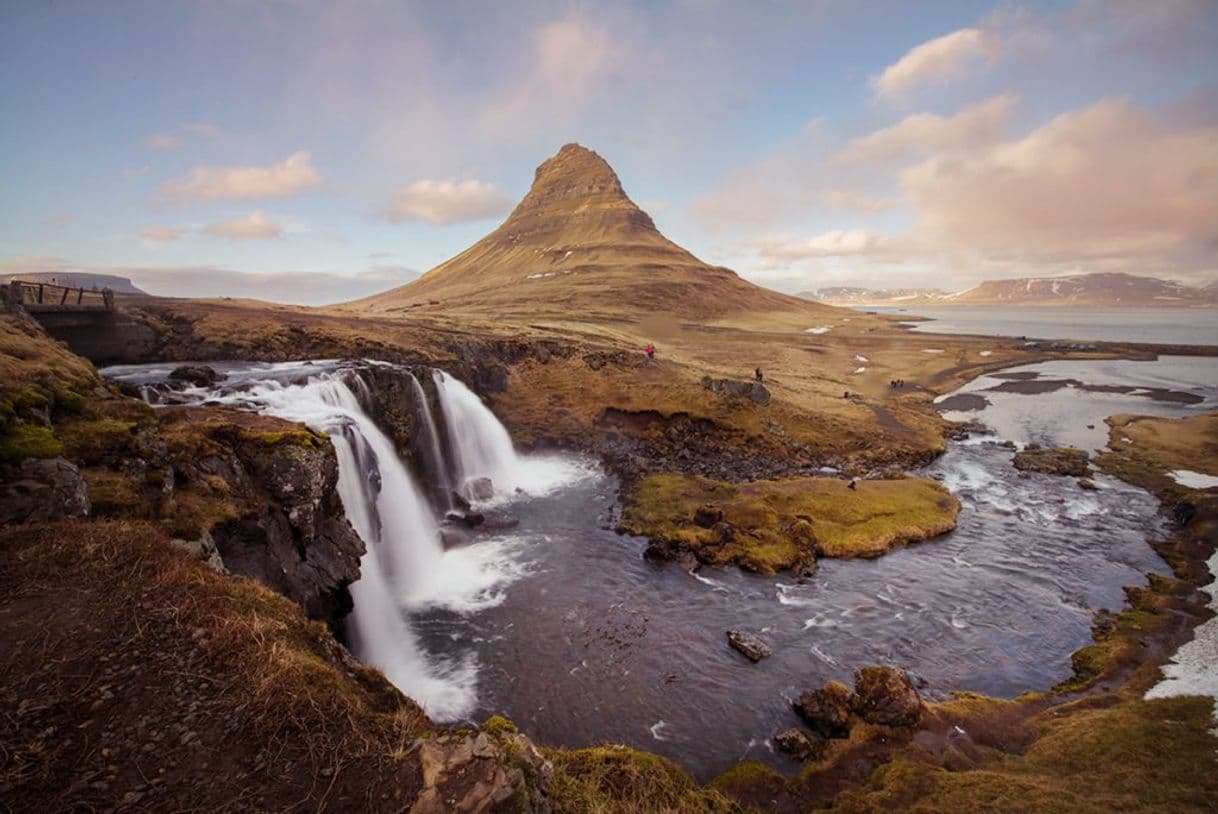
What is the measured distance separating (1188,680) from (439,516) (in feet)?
113

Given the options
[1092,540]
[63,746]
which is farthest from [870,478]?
[63,746]

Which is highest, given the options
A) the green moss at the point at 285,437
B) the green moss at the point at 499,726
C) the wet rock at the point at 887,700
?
the green moss at the point at 285,437

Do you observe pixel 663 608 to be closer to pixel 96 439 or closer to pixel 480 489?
pixel 480 489

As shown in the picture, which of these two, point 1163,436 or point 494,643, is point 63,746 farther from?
point 1163,436

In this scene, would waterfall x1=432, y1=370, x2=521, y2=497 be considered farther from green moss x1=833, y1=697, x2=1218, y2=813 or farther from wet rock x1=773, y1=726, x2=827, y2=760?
green moss x1=833, y1=697, x2=1218, y2=813

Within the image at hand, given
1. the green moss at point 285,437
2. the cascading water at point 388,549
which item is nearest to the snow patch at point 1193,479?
the cascading water at point 388,549

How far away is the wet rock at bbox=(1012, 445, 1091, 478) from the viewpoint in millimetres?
44500

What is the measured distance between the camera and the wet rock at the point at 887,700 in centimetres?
1747

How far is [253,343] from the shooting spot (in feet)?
154

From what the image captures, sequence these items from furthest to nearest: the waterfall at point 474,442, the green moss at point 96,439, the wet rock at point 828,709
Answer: the waterfall at point 474,442, the wet rock at point 828,709, the green moss at point 96,439

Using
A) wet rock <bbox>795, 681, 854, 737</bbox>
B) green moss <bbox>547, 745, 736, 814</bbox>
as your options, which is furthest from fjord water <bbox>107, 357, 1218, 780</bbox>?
green moss <bbox>547, 745, 736, 814</bbox>

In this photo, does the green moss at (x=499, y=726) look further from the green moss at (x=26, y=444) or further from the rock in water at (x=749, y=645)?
the green moss at (x=26, y=444)

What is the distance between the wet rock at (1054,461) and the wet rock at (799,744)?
40250 mm

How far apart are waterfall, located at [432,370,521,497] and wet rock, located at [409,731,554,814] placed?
31390mm
